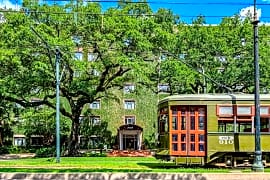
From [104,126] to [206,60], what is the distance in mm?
22013

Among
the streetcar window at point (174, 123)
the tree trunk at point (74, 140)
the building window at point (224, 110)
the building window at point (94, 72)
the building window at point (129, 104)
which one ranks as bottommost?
the tree trunk at point (74, 140)

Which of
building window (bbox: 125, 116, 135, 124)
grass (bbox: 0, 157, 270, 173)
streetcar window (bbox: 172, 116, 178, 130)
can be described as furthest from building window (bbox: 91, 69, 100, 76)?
building window (bbox: 125, 116, 135, 124)

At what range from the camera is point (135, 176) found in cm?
1839

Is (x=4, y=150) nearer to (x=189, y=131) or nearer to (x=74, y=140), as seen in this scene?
(x=74, y=140)

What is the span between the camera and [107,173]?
18422 millimetres

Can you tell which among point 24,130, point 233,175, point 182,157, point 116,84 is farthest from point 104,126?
point 233,175

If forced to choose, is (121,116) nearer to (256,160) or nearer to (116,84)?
(116,84)

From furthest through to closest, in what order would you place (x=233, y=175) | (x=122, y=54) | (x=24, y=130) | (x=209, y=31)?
(x=24, y=130), (x=209, y=31), (x=122, y=54), (x=233, y=175)

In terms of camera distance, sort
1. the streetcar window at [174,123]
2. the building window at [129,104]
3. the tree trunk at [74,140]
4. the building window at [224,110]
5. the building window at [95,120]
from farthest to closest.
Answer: the building window at [129,104]
the building window at [95,120]
the tree trunk at [74,140]
the streetcar window at [174,123]
the building window at [224,110]

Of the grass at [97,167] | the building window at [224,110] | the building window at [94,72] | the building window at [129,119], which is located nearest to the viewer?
the grass at [97,167]

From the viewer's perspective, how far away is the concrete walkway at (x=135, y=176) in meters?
18.2

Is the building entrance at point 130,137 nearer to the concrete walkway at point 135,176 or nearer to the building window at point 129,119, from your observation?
the building window at point 129,119

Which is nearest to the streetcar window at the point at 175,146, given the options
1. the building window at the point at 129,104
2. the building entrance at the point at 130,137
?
the building entrance at the point at 130,137

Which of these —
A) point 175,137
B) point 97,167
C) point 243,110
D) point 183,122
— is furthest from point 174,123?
point 97,167
